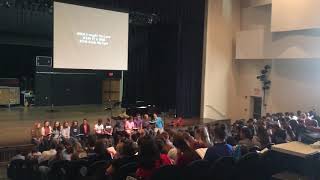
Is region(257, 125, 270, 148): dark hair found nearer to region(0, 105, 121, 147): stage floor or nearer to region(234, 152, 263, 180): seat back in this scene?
region(234, 152, 263, 180): seat back

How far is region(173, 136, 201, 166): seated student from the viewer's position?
14.2 feet

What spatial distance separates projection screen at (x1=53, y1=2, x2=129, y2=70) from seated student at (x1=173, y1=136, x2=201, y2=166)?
742cm

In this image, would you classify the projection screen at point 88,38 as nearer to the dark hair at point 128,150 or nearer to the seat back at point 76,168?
the seat back at point 76,168

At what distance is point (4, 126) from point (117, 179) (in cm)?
850

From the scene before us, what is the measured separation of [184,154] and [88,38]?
8.15 m

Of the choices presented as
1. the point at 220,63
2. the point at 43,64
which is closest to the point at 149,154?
the point at 220,63

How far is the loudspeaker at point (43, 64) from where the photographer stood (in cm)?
1720

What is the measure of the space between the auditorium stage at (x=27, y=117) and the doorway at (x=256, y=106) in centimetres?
277

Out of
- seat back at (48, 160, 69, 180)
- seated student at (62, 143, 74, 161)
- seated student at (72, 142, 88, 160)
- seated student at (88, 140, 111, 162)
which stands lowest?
seat back at (48, 160, 69, 180)

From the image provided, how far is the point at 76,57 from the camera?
1139 cm

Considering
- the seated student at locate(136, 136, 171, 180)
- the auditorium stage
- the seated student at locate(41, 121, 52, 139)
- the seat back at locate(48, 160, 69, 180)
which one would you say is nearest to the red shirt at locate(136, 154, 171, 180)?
the seated student at locate(136, 136, 171, 180)

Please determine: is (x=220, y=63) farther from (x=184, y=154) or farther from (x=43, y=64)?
(x=184, y=154)

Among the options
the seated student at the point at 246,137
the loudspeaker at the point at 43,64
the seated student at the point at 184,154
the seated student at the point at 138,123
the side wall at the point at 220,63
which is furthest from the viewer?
the loudspeaker at the point at 43,64

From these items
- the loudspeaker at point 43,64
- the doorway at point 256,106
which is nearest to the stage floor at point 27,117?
the loudspeaker at point 43,64
